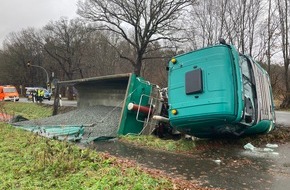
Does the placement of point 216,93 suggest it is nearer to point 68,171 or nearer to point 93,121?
point 68,171

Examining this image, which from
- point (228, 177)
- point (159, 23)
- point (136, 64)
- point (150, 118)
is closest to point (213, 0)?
point (159, 23)

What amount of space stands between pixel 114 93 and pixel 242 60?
24.4 ft

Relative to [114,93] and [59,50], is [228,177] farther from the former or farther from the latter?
[59,50]

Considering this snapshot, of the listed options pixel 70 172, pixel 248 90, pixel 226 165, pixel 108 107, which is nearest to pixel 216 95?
pixel 248 90

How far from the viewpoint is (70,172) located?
6.53 meters

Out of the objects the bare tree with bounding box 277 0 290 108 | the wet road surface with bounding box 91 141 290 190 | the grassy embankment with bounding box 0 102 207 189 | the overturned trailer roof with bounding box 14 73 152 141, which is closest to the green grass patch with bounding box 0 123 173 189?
the grassy embankment with bounding box 0 102 207 189

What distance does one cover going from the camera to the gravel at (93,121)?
1144cm

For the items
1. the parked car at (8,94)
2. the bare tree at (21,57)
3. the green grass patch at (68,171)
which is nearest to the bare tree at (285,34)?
the green grass patch at (68,171)

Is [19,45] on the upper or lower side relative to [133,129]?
upper

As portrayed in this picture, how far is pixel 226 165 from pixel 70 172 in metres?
3.20

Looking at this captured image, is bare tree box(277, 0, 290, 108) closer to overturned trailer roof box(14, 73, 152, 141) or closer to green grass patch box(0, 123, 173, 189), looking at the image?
overturned trailer roof box(14, 73, 152, 141)

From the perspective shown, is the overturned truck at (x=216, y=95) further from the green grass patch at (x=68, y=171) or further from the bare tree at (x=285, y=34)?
the bare tree at (x=285, y=34)

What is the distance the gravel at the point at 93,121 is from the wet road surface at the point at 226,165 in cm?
168

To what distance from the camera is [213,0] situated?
35469 millimetres
